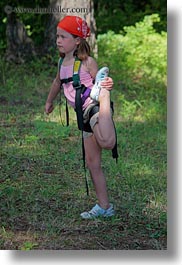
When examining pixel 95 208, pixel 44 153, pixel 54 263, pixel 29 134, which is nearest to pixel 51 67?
pixel 29 134


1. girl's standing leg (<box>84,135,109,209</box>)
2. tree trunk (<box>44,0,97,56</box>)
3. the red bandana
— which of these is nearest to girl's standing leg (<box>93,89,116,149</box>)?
girl's standing leg (<box>84,135,109,209</box>)

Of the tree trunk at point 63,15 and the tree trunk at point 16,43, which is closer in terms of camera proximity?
the tree trunk at point 63,15

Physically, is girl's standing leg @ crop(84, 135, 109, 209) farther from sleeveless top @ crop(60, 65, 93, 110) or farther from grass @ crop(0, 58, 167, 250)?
sleeveless top @ crop(60, 65, 93, 110)

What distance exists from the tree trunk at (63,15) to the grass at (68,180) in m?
0.74

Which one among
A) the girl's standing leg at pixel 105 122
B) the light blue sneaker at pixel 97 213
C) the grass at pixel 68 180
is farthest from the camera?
the light blue sneaker at pixel 97 213

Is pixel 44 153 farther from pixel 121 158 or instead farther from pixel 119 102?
pixel 119 102

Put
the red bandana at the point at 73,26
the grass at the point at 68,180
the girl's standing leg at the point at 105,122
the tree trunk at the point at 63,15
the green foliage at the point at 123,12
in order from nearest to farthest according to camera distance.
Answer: the girl's standing leg at the point at 105,122 → the red bandana at the point at 73,26 → the grass at the point at 68,180 → the tree trunk at the point at 63,15 → the green foliage at the point at 123,12

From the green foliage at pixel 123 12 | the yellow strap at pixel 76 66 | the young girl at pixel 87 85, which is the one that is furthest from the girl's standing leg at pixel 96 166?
the green foliage at pixel 123 12

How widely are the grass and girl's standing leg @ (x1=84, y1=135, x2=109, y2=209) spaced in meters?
0.12

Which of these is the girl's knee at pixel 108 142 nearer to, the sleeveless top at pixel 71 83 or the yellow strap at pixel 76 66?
the sleeveless top at pixel 71 83

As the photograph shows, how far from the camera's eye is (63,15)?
22.0ft

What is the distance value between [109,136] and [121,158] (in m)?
1.70

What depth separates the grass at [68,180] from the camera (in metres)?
3.90

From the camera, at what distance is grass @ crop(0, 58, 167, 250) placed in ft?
12.8
